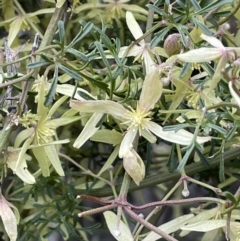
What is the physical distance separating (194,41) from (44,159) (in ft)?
0.52

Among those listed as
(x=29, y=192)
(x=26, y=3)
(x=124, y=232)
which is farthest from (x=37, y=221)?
(x=26, y=3)

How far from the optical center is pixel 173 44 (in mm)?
434

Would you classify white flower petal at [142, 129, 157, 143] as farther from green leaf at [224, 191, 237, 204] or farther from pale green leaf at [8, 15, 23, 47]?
pale green leaf at [8, 15, 23, 47]

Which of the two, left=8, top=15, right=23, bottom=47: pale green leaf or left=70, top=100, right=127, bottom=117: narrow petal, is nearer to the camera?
left=70, top=100, right=127, bottom=117: narrow petal

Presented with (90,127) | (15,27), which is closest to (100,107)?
(90,127)

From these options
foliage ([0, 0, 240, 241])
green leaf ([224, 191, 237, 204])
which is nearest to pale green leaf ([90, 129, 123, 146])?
foliage ([0, 0, 240, 241])

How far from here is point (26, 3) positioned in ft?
2.15

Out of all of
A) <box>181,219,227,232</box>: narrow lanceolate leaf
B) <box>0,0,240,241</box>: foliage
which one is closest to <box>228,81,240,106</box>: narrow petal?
<box>0,0,240,241</box>: foliage

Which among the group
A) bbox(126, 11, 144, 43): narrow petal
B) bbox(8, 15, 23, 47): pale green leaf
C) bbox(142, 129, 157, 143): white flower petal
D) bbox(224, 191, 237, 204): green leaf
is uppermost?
bbox(8, 15, 23, 47): pale green leaf

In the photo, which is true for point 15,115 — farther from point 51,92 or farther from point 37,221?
point 37,221

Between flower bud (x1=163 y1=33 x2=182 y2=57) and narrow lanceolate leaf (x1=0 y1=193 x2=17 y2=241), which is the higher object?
flower bud (x1=163 y1=33 x2=182 y2=57)

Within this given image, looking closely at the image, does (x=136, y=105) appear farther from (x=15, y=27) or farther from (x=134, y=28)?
(x=15, y=27)

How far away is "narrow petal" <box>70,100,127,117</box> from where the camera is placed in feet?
1.22

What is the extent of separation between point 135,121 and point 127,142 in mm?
17
